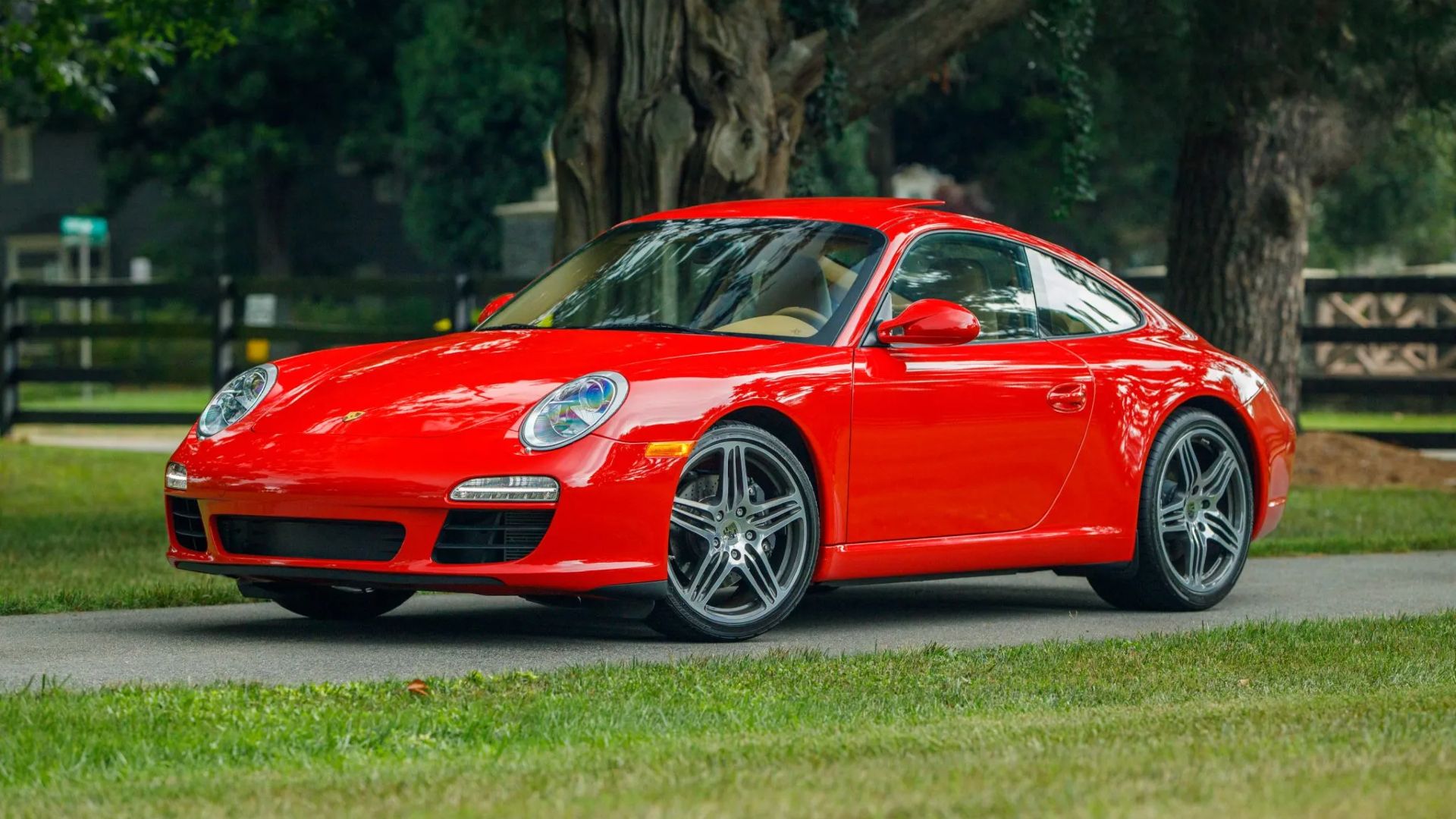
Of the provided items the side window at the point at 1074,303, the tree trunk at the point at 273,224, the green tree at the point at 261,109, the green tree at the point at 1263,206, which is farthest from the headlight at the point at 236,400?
the tree trunk at the point at 273,224

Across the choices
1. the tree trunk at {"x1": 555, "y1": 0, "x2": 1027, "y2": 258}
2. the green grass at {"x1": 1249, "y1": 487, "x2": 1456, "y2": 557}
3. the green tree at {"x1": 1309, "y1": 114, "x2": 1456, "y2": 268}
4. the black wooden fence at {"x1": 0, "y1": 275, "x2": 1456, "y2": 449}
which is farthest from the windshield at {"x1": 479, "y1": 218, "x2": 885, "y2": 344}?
the green tree at {"x1": 1309, "y1": 114, "x2": 1456, "y2": 268}

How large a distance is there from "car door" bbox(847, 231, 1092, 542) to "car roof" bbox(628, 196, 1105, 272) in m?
0.07

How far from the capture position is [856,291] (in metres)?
7.58

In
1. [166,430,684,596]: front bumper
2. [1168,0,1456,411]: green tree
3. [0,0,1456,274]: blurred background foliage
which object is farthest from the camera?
[0,0,1456,274]: blurred background foliage

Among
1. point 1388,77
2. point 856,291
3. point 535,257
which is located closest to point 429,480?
point 856,291

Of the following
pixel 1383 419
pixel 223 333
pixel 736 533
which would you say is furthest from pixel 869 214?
pixel 1383 419

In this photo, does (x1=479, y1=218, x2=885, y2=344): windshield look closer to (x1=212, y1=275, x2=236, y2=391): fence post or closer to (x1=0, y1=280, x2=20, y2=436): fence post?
(x1=212, y1=275, x2=236, y2=391): fence post

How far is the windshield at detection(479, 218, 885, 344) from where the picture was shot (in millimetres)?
7492

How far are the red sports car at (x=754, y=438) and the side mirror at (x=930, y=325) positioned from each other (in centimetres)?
1

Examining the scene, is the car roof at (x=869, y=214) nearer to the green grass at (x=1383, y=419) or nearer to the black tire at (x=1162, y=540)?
the black tire at (x=1162, y=540)

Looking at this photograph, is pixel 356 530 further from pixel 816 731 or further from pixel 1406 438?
pixel 1406 438

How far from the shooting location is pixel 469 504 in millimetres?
6543

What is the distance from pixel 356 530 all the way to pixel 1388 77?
9655mm

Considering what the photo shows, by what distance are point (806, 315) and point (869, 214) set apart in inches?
27.1
